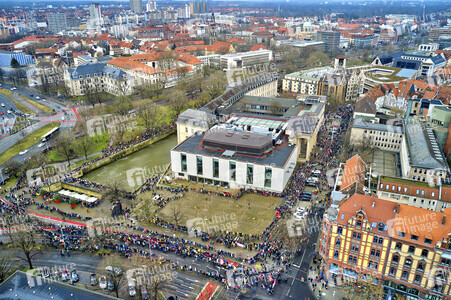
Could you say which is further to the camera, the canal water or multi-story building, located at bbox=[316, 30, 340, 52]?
multi-story building, located at bbox=[316, 30, 340, 52]

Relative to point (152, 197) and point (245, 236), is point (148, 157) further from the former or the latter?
point (245, 236)

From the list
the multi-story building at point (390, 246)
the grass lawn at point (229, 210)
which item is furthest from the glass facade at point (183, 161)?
the multi-story building at point (390, 246)

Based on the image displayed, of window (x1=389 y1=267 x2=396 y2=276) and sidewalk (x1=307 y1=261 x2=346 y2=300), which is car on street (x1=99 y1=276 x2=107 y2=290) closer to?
sidewalk (x1=307 y1=261 x2=346 y2=300)

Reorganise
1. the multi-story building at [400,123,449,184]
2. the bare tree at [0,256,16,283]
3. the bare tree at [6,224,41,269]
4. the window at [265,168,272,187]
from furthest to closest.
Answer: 1. the window at [265,168,272,187]
2. the multi-story building at [400,123,449,184]
3. the bare tree at [6,224,41,269]
4. the bare tree at [0,256,16,283]

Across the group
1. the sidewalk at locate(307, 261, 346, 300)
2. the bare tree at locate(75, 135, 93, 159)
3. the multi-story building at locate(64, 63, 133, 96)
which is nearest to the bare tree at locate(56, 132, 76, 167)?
the bare tree at locate(75, 135, 93, 159)

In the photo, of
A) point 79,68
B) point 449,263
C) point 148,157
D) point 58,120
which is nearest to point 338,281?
point 449,263

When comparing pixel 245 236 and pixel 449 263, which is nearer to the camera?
pixel 449 263

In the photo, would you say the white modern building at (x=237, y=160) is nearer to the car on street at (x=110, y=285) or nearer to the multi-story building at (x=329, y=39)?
the car on street at (x=110, y=285)
